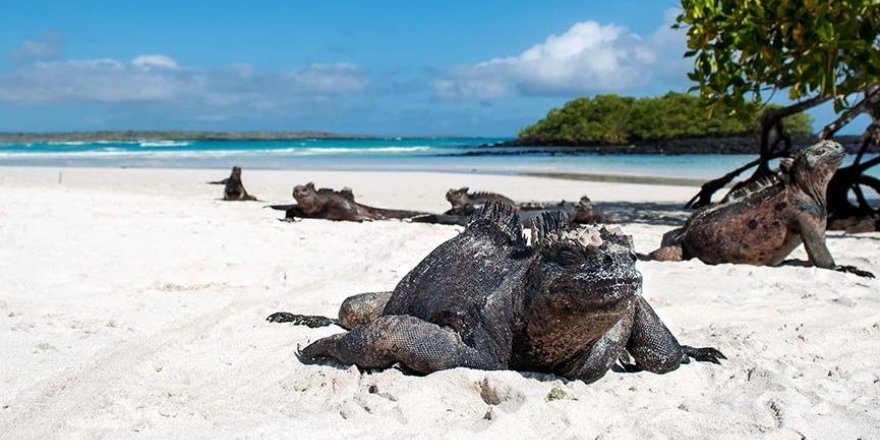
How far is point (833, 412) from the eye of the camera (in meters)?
3.57

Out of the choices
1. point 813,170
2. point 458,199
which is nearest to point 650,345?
point 813,170

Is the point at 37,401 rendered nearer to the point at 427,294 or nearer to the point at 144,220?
the point at 427,294

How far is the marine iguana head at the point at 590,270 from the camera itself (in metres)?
3.19

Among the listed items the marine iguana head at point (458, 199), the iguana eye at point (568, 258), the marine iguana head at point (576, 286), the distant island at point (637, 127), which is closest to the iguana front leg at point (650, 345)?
the marine iguana head at point (576, 286)

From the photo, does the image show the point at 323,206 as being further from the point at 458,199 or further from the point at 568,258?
the point at 568,258

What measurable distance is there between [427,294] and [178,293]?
2848 mm

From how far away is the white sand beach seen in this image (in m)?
3.38

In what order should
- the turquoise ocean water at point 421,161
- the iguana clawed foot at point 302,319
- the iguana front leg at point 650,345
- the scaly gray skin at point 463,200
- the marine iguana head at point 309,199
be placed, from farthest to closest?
1. the turquoise ocean water at point 421,161
2. the scaly gray skin at point 463,200
3. the marine iguana head at point 309,199
4. the iguana clawed foot at point 302,319
5. the iguana front leg at point 650,345

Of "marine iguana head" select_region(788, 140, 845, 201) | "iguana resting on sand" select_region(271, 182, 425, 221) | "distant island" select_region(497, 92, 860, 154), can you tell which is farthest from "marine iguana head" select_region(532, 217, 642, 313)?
"distant island" select_region(497, 92, 860, 154)

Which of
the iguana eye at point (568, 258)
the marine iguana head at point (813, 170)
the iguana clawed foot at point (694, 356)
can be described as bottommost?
the iguana clawed foot at point (694, 356)

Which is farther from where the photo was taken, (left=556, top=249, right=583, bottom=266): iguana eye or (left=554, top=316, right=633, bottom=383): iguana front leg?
(left=554, top=316, right=633, bottom=383): iguana front leg

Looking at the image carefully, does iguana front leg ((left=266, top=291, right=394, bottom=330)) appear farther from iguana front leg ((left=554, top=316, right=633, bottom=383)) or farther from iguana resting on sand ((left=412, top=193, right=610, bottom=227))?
iguana resting on sand ((left=412, top=193, right=610, bottom=227))

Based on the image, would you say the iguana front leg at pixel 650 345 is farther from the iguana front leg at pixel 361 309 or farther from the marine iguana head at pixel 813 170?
the marine iguana head at pixel 813 170

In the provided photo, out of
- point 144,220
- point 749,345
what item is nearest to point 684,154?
point 144,220
